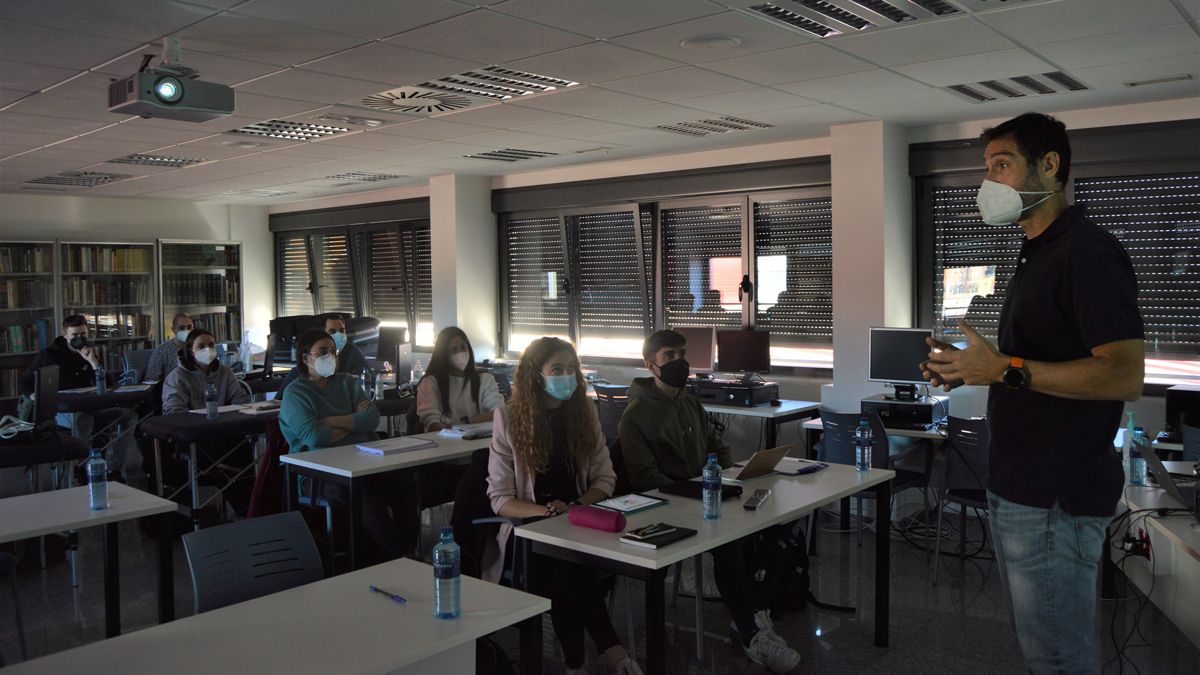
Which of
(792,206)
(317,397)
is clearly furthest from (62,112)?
(792,206)

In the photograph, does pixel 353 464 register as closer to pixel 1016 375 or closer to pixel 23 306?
pixel 1016 375

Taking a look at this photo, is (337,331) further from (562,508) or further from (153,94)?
(562,508)

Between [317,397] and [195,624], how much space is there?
3020 millimetres

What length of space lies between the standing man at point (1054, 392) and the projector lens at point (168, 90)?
3.66 m

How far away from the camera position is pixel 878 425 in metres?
5.52

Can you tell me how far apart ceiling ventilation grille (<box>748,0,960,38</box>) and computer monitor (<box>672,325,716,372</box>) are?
3.63 metres

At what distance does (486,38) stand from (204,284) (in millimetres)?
9355

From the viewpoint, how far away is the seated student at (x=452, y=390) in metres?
5.75

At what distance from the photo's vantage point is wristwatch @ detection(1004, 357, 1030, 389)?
1.96m

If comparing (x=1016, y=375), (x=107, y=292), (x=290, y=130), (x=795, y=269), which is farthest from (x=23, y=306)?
(x=1016, y=375)

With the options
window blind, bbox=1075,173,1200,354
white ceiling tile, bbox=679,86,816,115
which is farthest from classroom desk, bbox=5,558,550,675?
window blind, bbox=1075,173,1200,354

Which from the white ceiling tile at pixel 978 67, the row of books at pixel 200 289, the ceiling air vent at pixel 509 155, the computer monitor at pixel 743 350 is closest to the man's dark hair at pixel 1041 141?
the white ceiling tile at pixel 978 67

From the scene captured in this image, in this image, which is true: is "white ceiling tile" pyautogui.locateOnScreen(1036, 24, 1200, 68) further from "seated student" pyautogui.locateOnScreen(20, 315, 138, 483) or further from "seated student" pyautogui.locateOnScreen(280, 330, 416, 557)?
"seated student" pyautogui.locateOnScreen(20, 315, 138, 483)

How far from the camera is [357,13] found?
379 centimetres
